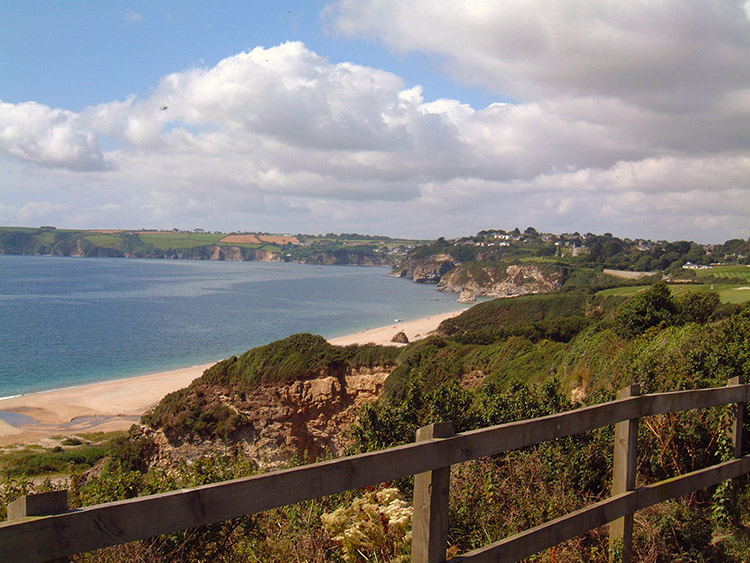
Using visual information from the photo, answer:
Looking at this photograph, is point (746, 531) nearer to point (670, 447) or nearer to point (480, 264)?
point (670, 447)

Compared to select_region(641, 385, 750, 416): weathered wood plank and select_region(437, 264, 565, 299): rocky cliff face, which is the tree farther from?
select_region(437, 264, 565, 299): rocky cliff face

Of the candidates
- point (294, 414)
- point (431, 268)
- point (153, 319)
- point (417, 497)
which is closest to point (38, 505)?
point (417, 497)

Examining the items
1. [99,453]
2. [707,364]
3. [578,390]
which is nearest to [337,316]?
[99,453]

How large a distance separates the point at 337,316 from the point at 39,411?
163 ft

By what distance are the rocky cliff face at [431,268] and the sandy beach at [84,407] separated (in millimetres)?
131789

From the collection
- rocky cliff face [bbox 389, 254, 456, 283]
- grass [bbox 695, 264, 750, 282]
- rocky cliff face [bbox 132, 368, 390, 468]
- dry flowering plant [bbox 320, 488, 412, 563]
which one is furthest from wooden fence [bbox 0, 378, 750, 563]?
rocky cliff face [bbox 389, 254, 456, 283]

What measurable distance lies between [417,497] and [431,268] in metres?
179

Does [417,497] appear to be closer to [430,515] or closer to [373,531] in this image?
[430,515]

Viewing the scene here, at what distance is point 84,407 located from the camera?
39.1 metres

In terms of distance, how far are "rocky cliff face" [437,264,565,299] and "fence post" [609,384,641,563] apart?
105 m

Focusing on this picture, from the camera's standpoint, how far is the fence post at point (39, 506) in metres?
1.77

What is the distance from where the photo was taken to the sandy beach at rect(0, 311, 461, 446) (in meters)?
34.2

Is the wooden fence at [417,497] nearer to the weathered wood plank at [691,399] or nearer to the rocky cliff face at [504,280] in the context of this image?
the weathered wood plank at [691,399]

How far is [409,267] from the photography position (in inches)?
7756
